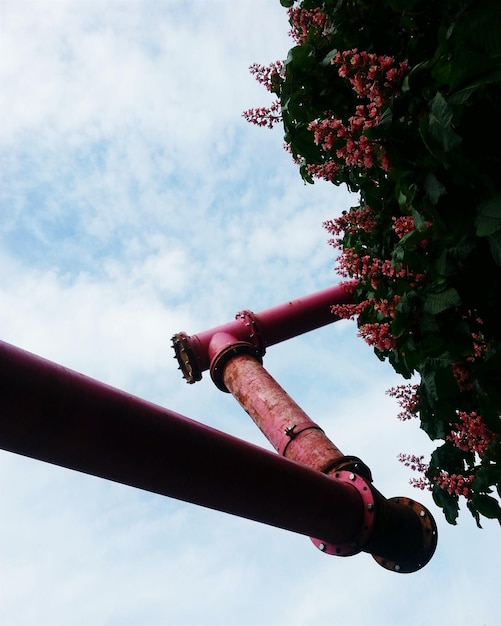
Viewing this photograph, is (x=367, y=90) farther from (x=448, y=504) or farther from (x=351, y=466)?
(x=351, y=466)

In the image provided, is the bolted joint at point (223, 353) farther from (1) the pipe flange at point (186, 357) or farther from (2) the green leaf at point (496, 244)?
(2) the green leaf at point (496, 244)

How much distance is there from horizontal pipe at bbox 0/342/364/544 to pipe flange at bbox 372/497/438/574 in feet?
3.79

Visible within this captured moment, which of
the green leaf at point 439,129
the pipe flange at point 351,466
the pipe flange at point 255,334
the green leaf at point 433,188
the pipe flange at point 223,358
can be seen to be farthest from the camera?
the pipe flange at point 255,334

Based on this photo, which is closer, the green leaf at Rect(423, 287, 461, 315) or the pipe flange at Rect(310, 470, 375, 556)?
the green leaf at Rect(423, 287, 461, 315)

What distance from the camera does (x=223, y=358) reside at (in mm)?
7723

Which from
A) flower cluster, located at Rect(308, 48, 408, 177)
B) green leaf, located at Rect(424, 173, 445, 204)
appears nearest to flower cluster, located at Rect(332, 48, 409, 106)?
flower cluster, located at Rect(308, 48, 408, 177)

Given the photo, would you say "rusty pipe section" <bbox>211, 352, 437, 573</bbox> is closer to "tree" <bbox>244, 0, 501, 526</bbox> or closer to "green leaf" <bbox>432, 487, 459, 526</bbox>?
"green leaf" <bbox>432, 487, 459, 526</bbox>

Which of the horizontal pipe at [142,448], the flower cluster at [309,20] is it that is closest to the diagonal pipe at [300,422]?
the horizontal pipe at [142,448]

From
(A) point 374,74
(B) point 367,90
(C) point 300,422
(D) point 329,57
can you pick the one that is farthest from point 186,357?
(A) point 374,74

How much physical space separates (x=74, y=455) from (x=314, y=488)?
1.91 meters

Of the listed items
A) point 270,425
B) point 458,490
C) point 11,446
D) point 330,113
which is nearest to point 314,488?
point 458,490

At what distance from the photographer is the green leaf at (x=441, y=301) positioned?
2680mm

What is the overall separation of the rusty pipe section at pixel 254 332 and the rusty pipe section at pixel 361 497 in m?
1.60

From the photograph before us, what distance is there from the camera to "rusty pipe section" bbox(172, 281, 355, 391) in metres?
8.09
